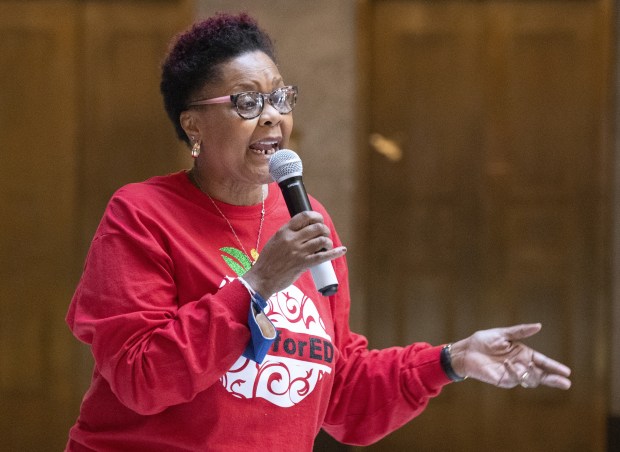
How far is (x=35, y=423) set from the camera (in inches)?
226

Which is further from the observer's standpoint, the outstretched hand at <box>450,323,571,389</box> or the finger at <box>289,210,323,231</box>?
the outstretched hand at <box>450,323,571,389</box>

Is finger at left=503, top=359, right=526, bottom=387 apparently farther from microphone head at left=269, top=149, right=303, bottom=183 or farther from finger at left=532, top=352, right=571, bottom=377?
microphone head at left=269, top=149, right=303, bottom=183

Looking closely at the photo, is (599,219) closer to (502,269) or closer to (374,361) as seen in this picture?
(502,269)

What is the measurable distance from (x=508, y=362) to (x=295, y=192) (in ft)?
2.48

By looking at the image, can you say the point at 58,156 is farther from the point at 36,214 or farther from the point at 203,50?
the point at 203,50

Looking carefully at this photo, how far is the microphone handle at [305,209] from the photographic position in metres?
1.95

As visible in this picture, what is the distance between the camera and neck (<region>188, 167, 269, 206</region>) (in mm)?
2410

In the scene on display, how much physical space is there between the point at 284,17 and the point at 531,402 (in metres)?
2.66

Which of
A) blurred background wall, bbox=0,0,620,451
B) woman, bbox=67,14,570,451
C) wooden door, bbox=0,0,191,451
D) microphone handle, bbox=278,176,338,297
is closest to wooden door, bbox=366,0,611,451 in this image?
blurred background wall, bbox=0,0,620,451

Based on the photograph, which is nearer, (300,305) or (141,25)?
(300,305)

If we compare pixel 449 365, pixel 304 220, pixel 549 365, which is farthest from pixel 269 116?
pixel 549 365

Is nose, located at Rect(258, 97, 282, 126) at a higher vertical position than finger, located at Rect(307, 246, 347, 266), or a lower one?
higher

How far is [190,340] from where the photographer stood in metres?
1.97

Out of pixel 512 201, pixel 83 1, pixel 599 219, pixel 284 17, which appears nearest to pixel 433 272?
pixel 512 201
